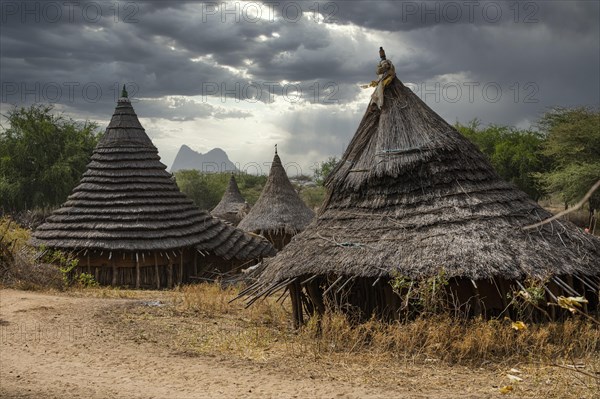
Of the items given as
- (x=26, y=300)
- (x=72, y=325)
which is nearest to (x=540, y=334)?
(x=72, y=325)

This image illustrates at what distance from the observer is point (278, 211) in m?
26.2

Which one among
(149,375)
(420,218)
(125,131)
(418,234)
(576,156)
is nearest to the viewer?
(149,375)

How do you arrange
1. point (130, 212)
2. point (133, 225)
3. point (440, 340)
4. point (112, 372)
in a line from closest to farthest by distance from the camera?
point (112, 372)
point (440, 340)
point (133, 225)
point (130, 212)

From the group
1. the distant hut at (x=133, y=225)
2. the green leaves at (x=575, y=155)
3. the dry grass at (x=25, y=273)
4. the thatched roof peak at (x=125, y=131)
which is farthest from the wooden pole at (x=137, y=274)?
the green leaves at (x=575, y=155)

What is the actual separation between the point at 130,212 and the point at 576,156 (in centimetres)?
2721

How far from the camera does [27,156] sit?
1535 inches

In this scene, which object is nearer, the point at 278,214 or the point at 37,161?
the point at 278,214

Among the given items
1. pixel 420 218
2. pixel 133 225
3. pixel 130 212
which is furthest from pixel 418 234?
pixel 130 212

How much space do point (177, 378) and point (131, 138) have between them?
501 inches

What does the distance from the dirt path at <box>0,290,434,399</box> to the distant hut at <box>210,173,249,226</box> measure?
23385 millimetres

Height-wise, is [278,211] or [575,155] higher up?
[575,155]

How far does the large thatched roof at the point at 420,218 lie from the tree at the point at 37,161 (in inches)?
1183

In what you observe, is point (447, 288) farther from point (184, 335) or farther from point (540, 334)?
point (184, 335)

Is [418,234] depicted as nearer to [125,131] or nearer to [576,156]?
[125,131]
